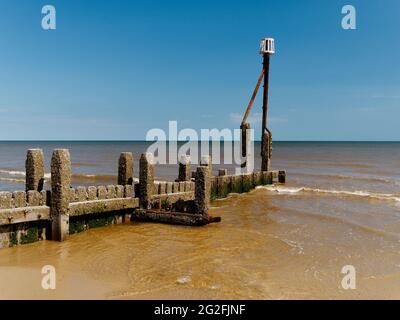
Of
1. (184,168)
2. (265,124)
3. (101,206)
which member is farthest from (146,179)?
(265,124)

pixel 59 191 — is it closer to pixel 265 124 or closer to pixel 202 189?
pixel 202 189

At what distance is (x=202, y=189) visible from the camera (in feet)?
44.7

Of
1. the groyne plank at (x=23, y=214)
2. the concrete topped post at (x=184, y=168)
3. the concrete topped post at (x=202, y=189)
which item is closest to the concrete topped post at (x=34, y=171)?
the groyne plank at (x=23, y=214)

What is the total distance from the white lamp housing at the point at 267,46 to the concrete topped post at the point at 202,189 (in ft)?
44.5

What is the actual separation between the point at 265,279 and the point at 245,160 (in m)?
15.9

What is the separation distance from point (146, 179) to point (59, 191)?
3450 millimetres

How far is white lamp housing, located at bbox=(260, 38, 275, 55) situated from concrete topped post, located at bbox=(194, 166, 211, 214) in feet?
44.5

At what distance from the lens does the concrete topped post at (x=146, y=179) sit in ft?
46.6

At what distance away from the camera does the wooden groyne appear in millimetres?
11095

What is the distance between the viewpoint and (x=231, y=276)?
925cm

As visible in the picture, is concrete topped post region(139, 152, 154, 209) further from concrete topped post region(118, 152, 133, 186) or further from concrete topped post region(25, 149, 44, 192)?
concrete topped post region(25, 149, 44, 192)

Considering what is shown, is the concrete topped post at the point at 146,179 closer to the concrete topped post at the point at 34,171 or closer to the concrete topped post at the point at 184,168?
the concrete topped post at the point at 184,168
